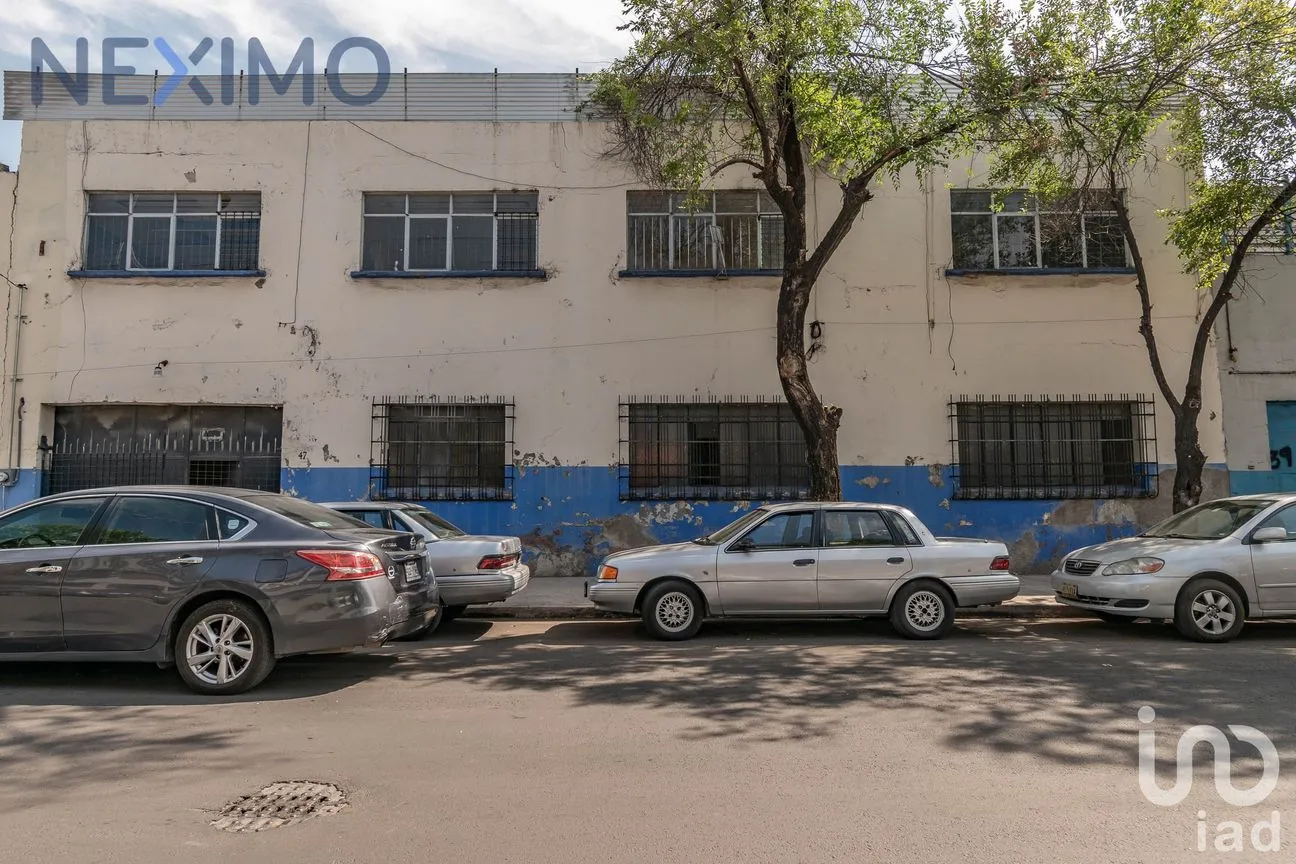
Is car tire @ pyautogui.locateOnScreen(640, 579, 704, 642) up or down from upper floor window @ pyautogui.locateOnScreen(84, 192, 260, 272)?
down

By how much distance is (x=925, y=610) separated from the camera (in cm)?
837

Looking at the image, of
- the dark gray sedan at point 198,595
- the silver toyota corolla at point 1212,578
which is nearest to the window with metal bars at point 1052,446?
the silver toyota corolla at point 1212,578

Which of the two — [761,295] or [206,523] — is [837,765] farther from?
[761,295]

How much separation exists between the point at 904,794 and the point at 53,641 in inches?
231

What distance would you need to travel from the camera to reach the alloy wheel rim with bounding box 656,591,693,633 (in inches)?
328

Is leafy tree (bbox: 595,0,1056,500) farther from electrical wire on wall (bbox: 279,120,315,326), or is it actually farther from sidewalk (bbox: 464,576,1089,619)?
electrical wire on wall (bbox: 279,120,315,326)

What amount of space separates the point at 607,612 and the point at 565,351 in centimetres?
481

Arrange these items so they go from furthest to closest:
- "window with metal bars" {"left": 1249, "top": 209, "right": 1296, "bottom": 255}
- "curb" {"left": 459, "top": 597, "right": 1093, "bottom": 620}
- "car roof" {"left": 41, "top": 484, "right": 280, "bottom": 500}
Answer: "window with metal bars" {"left": 1249, "top": 209, "right": 1296, "bottom": 255}, "curb" {"left": 459, "top": 597, "right": 1093, "bottom": 620}, "car roof" {"left": 41, "top": 484, "right": 280, "bottom": 500}

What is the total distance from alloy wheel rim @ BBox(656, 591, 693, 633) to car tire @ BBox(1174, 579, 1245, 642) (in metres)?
4.67

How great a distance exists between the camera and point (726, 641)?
830 cm

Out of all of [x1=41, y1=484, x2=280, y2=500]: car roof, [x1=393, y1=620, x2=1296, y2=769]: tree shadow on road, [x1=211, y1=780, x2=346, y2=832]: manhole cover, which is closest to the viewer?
[x1=211, y1=780, x2=346, y2=832]: manhole cover

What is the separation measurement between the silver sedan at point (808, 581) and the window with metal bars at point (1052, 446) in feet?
16.8

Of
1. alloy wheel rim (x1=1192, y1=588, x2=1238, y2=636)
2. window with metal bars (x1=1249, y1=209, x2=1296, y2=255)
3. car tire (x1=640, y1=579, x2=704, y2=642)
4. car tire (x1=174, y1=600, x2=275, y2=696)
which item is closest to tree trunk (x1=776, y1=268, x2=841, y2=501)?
car tire (x1=640, y1=579, x2=704, y2=642)

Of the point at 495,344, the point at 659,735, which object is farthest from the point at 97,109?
the point at 659,735
